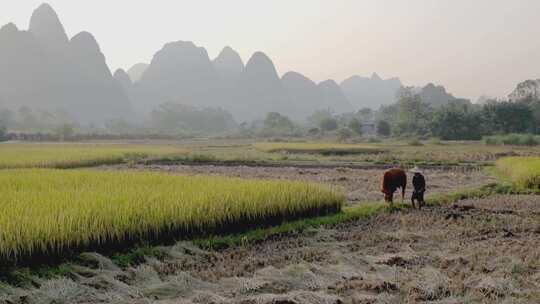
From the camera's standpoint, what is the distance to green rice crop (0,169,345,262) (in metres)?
4.67

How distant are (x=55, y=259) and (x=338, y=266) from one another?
280 cm

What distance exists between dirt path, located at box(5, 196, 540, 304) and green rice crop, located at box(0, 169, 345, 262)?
411 mm

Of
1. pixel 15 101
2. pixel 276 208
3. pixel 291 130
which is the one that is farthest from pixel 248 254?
pixel 15 101

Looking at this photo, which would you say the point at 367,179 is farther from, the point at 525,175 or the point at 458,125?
the point at 458,125

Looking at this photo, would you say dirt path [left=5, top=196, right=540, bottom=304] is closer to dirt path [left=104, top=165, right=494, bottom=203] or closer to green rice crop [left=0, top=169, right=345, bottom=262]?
green rice crop [left=0, top=169, right=345, bottom=262]

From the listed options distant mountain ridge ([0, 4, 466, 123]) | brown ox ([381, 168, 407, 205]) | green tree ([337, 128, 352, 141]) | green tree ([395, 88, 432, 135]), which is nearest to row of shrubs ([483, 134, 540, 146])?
green tree ([395, 88, 432, 135])

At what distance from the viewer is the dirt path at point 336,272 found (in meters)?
3.91

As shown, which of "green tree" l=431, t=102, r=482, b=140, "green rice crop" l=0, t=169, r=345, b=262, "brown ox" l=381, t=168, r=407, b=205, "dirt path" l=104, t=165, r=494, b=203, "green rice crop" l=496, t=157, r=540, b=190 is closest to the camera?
"green rice crop" l=0, t=169, r=345, b=262

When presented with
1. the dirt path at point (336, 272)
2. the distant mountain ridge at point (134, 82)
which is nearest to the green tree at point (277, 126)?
the distant mountain ridge at point (134, 82)

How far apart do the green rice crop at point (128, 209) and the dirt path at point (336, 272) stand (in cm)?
41

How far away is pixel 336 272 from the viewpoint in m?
4.60

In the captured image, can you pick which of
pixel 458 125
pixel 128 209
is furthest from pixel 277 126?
pixel 128 209

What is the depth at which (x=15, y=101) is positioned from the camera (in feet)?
289

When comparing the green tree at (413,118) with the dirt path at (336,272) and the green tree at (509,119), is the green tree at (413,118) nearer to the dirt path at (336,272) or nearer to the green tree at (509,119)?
the green tree at (509,119)
